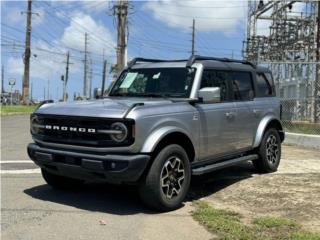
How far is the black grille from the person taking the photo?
6.34m

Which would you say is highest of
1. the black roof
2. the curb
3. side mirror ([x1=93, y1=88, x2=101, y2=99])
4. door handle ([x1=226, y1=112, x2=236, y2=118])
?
the black roof

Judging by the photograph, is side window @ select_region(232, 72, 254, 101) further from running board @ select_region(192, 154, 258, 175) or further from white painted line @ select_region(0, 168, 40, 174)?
white painted line @ select_region(0, 168, 40, 174)

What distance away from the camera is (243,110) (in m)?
8.59

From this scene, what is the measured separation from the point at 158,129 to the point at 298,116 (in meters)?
11.3

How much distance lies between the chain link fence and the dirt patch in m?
5.47

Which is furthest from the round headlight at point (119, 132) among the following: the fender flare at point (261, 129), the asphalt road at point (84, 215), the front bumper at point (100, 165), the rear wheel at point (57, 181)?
the fender flare at point (261, 129)

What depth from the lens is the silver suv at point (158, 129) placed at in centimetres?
632

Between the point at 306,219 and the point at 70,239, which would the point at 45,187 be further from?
the point at 306,219

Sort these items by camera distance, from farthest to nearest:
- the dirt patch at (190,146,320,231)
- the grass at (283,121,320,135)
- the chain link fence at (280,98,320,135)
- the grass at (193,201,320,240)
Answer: the chain link fence at (280,98,320,135) → the grass at (283,121,320,135) → the dirt patch at (190,146,320,231) → the grass at (193,201,320,240)

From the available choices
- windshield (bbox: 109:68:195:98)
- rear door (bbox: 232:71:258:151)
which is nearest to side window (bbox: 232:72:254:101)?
rear door (bbox: 232:71:258:151)

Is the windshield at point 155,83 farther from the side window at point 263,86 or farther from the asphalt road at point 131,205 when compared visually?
the side window at point 263,86

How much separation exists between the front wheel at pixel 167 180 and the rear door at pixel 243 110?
1.71 m

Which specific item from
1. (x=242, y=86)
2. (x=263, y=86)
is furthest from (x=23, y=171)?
(x=263, y=86)

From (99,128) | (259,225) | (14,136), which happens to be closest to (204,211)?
(259,225)
